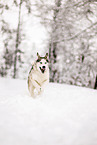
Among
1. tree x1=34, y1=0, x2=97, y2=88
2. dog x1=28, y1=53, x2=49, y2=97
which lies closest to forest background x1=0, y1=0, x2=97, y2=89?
tree x1=34, y1=0, x2=97, y2=88

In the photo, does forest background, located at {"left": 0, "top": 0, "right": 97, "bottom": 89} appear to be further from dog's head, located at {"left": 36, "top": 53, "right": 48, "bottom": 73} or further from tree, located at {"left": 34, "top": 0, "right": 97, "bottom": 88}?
dog's head, located at {"left": 36, "top": 53, "right": 48, "bottom": 73}

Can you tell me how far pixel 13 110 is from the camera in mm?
3779

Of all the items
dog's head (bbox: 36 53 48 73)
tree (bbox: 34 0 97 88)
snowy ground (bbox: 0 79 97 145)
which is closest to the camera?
snowy ground (bbox: 0 79 97 145)

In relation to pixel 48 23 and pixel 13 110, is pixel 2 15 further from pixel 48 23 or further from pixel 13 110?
pixel 13 110

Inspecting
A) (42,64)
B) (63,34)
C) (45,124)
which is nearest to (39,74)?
(42,64)

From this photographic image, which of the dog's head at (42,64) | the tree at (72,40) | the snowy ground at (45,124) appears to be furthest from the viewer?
the tree at (72,40)

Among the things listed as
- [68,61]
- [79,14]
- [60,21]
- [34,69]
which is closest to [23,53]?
[68,61]

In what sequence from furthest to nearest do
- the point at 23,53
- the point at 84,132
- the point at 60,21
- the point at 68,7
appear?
the point at 23,53 → the point at 60,21 → the point at 68,7 → the point at 84,132

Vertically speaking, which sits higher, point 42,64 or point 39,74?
point 42,64

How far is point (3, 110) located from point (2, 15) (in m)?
10.1

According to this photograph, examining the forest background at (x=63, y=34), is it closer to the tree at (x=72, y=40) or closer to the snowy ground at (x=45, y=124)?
the tree at (x=72, y=40)

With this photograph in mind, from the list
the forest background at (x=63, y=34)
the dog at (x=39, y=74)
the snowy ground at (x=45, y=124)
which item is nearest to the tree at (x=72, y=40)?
the forest background at (x=63, y=34)

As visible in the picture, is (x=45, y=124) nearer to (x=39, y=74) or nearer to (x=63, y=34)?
(x=39, y=74)

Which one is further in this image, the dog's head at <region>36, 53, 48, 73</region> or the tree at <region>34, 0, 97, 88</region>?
the tree at <region>34, 0, 97, 88</region>
